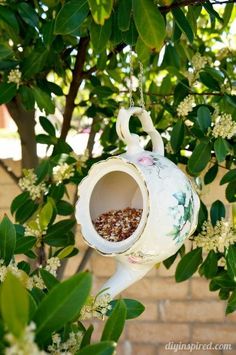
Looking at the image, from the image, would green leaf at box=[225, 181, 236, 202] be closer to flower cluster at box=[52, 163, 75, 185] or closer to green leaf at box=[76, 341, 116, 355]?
flower cluster at box=[52, 163, 75, 185]

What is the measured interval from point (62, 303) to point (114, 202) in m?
0.42

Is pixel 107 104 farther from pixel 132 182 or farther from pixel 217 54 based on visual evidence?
pixel 132 182

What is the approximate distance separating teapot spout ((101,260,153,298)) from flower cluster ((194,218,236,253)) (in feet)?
0.68

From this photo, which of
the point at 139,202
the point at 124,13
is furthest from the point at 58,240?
the point at 124,13

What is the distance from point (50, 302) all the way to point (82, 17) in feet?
1.67

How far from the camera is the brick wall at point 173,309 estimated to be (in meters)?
1.93

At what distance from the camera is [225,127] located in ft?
3.37

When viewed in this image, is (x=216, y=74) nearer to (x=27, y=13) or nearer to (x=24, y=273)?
(x=27, y=13)

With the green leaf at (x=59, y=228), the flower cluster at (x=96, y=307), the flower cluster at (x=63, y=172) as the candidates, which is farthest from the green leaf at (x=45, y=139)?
the flower cluster at (x=96, y=307)

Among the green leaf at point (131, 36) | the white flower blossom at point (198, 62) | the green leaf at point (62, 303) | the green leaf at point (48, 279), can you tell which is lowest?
the green leaf at point (48, 279)

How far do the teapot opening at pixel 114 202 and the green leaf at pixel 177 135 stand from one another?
0.81 feet

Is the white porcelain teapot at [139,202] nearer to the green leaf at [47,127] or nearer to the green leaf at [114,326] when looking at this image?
the green leaf at [114,326]

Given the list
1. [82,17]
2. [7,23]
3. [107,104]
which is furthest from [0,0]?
[107,104]

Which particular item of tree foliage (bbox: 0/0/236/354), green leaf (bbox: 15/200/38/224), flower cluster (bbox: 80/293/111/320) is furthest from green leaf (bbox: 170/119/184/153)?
flower cluster (bbox: 80/293/111/320)
